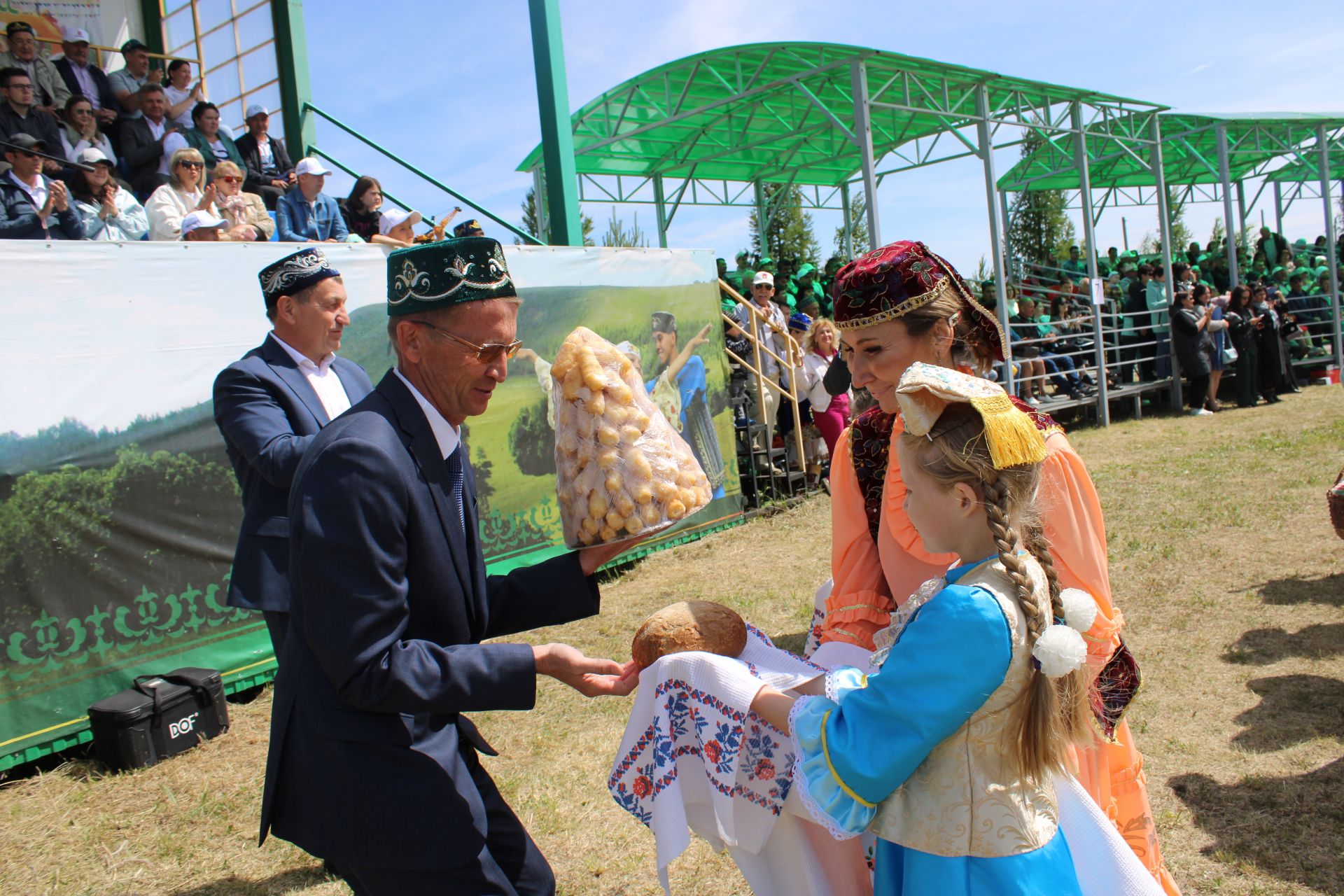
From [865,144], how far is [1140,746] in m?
8.68

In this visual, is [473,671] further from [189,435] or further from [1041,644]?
[189,435]

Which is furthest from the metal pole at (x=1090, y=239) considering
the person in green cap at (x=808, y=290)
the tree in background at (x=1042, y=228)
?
the tree in background at (x=1042, y=228)

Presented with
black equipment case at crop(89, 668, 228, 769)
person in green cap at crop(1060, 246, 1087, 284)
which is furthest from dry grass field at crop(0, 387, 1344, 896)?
person in green cap at crop(1060, 246, 1087, 284)

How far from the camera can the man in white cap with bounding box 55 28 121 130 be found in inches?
301

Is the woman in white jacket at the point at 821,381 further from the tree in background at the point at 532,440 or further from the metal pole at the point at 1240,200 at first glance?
the metal pole at the point at 1240,200

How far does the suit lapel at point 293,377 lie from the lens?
306 cm

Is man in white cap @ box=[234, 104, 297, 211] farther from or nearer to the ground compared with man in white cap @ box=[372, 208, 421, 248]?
farther from the ground

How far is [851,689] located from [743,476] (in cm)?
786

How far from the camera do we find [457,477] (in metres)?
1.86

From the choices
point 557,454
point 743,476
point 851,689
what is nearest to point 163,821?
point 557,454

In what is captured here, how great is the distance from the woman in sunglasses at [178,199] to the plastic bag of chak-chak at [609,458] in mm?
5224

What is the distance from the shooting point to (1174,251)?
2939 cm

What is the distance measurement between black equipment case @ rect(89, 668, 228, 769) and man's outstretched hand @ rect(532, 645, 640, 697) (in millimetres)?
3605

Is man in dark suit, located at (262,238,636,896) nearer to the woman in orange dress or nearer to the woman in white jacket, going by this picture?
the woman in orange dress
